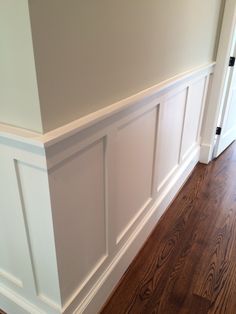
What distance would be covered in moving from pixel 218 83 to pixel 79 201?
→ 193 cm

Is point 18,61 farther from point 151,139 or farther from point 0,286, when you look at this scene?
point 0,286

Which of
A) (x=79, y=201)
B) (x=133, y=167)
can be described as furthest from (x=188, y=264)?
(x=79, y=201)

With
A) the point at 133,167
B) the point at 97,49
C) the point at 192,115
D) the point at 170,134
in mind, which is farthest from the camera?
the point at 192,115

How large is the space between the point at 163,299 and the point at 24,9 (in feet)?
4.48

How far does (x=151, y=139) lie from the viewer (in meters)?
1.45

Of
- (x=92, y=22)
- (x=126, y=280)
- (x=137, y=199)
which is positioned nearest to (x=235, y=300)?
(x=126, y=280)

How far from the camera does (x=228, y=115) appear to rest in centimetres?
271

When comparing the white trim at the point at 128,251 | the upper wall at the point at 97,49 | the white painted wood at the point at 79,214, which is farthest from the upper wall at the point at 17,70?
the white trim at the point at 128,251

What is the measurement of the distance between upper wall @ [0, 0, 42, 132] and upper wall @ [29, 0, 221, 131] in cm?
2

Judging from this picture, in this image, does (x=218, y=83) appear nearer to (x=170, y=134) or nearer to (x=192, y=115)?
(x=192, y=115)

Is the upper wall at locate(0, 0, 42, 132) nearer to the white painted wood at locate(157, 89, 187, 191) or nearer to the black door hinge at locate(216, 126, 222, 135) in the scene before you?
the white painted wood at locate(157, 89, 187, 191)

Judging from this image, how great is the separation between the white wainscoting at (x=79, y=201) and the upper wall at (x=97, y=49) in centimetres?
6

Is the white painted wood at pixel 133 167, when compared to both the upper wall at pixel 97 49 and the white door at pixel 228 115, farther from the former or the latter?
the white door at pixel 228 115

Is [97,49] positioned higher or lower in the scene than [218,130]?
higher
